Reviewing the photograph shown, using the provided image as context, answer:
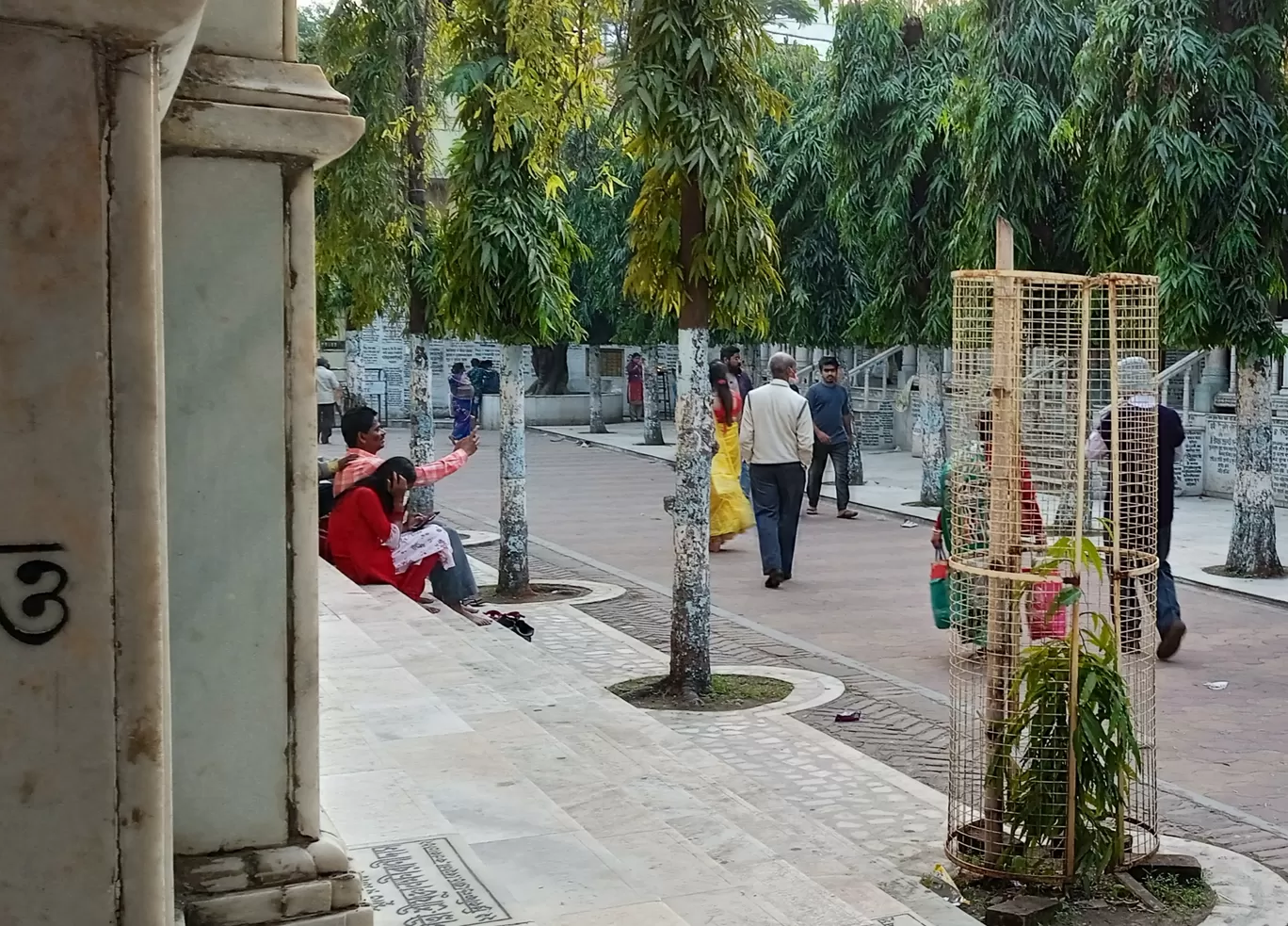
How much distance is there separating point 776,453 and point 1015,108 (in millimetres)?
4690

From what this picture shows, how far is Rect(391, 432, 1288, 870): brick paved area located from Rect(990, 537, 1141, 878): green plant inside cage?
1009 mm

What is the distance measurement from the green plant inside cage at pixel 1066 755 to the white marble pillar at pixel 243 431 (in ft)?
9.97

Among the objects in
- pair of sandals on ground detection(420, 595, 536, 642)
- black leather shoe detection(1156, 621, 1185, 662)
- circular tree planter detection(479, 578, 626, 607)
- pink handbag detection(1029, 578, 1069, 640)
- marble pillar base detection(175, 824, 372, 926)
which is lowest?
circular tree planter detection(479, 578, 626, 607)

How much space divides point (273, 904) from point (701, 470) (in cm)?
532

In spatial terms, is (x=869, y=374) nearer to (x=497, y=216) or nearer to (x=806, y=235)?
(x=806, y=235)

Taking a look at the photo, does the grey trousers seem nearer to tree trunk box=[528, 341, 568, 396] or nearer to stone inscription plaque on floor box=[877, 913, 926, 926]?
stone inscription plaque on floor box=[877, 913, 926, 926]

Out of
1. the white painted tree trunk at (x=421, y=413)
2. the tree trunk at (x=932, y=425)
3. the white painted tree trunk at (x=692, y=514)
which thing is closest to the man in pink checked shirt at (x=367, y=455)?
the white painted tree trunk at (x=692, y=514)

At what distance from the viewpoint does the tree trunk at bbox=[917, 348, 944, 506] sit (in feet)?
54.2

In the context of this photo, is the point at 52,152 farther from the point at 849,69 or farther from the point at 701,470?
the point at 849,69

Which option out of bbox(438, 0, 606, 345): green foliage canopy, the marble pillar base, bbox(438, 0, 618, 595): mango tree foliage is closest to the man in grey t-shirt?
bbox(438, 0, 618, 595): mango tree foliage

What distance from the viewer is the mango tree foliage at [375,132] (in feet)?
38.5

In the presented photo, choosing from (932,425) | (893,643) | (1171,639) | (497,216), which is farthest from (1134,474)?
(932,425)

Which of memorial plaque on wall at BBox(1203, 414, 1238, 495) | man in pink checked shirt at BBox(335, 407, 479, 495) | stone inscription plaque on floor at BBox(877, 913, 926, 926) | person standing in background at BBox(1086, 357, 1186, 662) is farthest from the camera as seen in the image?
memorial plaque on wall at BBox(1203, 414, 1238, 495)

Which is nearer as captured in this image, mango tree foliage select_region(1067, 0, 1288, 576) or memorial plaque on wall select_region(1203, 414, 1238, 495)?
mango tree foliage select_region(1067, 0, 1288, 576)
